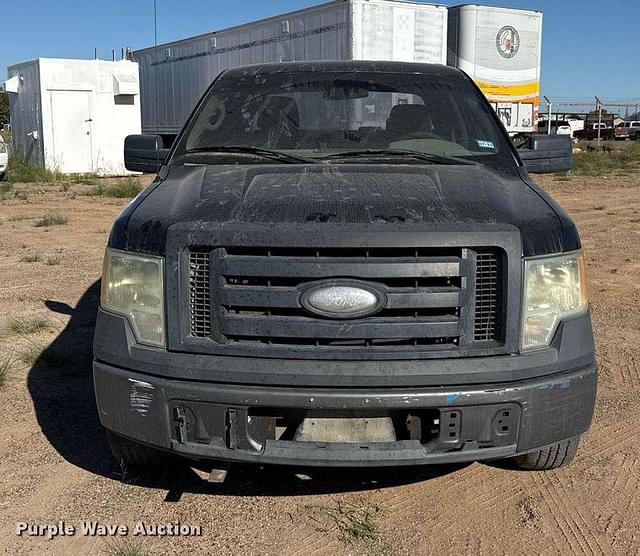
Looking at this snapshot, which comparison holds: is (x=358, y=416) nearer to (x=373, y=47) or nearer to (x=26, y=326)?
(x=26, y=326)

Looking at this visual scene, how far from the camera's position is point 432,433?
2.75 metres

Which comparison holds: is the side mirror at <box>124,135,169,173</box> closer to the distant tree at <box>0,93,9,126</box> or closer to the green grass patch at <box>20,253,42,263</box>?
the green grass patch at <box>20,253,42,263</box>

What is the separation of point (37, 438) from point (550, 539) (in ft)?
8.31

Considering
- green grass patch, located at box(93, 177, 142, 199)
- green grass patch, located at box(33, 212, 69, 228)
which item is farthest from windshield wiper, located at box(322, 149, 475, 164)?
green grass patch, located at box(93, 177, 142, 199)

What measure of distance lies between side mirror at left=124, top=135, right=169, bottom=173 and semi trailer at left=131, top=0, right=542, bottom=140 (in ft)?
34.6

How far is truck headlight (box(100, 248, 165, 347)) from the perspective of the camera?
2836 millimetres

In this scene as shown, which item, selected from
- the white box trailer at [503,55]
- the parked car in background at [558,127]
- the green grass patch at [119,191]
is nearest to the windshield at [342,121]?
the green grass patch at [119,191]

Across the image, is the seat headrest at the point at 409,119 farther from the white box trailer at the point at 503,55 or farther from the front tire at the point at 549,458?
the white box trailer at the point at 503,55

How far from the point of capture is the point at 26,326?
19.1 ft

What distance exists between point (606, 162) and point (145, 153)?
984 inches

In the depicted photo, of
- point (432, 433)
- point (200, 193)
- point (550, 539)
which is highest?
point (200, 193)

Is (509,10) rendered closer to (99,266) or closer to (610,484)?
(99,266)

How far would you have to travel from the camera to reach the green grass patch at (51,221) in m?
12.0

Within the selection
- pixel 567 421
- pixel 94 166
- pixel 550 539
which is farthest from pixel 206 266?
pixel 94 166
